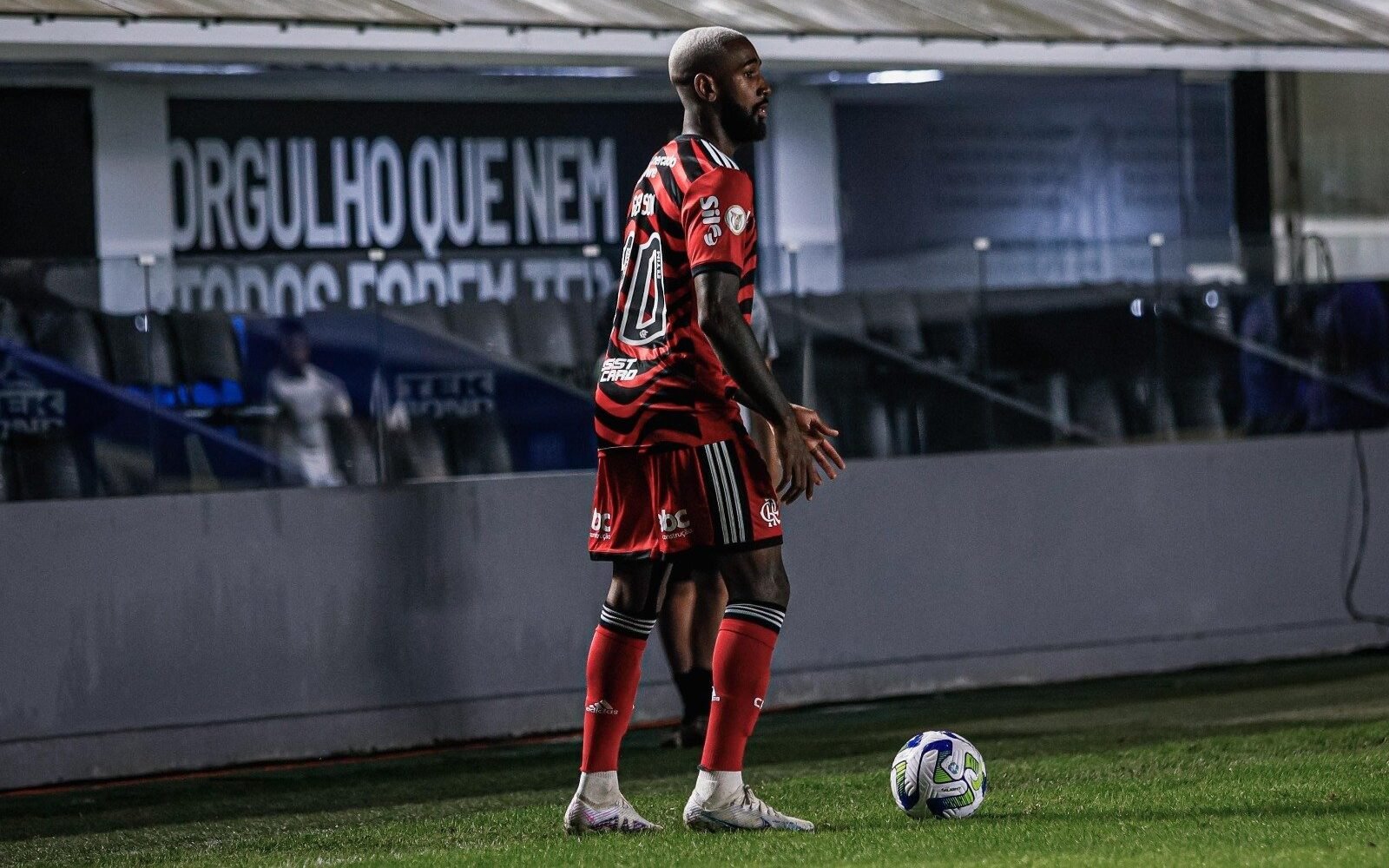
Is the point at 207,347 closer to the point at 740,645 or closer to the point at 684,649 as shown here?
the point at 684,649

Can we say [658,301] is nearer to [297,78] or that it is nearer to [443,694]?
[443,694]

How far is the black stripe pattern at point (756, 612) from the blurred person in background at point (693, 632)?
215 centimetres

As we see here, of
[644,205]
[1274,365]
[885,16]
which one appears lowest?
[1274,365]

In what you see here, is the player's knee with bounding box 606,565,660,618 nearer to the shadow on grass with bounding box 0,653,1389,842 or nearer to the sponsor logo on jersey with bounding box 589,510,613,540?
the sponsor logo on jersey with bounding box 589,510,613,540

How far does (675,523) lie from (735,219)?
0.70 meters

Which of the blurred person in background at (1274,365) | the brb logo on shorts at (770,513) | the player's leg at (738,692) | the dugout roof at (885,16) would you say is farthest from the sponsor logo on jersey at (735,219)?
the blurred person in background at (1274,365)

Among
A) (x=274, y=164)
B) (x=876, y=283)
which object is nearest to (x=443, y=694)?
(x=876, y=283)

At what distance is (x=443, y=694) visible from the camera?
27.1 feet

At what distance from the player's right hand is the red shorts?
0.08 meters

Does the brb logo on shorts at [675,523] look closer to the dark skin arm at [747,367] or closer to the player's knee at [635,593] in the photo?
the player's knee at [635,593]

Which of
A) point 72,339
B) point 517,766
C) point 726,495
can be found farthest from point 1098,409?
point 726,495

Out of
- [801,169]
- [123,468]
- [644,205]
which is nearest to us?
[644,205]

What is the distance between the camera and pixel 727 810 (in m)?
4.76

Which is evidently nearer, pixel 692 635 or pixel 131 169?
pixel 692 635
